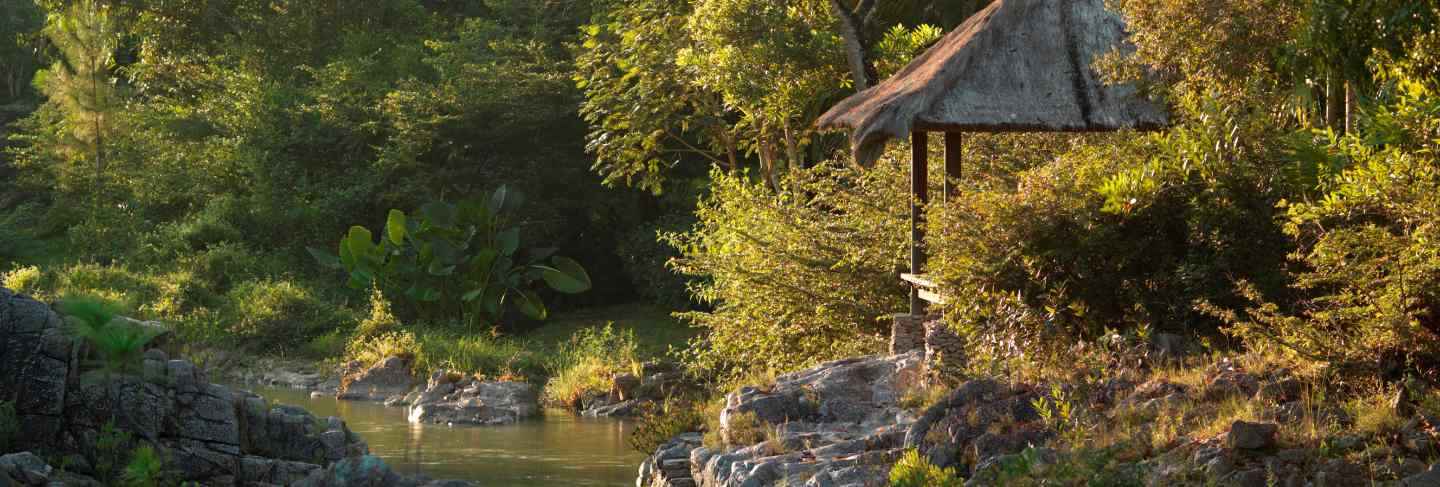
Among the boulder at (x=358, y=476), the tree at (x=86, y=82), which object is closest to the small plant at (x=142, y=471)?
the boulder at (x=358, y=476)

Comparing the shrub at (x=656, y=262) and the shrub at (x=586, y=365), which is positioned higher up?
the shrub at (x=656, y=262)

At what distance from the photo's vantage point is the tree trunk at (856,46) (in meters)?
16.2

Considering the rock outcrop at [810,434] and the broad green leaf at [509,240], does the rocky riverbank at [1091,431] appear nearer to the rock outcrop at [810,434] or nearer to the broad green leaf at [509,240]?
the rock outcrop at [810,434]

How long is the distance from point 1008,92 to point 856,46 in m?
5.60

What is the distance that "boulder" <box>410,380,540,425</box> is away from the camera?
16938 millimetres

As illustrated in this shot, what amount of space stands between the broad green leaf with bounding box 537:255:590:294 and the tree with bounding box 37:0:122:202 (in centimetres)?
908

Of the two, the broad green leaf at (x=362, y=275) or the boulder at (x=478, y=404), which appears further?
the broad green leaf at (x=362, y=275)

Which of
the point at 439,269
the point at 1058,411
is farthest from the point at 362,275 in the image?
the point at 1058,411

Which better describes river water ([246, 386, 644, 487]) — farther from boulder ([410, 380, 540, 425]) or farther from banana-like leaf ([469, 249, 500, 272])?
banana-like leaf ([469, 249, 500, 272])

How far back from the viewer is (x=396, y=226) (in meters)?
21.5

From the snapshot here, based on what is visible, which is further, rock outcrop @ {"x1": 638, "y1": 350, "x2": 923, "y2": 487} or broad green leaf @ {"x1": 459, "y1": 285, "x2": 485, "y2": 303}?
broad green leaf @ {"x1": 459, "y1": 285, "x2": 485, "y2": 303}

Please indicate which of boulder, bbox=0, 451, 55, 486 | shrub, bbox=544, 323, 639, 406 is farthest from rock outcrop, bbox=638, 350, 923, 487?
shrub, bbox=544, 323, 639, 406

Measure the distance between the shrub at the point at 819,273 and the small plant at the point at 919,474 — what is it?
4384mm

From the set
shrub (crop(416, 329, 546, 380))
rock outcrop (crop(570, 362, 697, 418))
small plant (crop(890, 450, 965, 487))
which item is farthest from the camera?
shrub (crop(416, 329, 546, 380))
